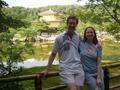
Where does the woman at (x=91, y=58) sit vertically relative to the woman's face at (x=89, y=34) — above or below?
below

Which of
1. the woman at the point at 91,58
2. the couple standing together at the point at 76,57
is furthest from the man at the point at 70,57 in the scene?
the woman at the point at 91,58

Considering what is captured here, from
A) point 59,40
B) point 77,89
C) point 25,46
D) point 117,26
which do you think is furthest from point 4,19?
point 117,26

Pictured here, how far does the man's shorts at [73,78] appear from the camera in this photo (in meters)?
4.39

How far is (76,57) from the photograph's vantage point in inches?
177

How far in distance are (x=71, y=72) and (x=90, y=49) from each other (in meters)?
0.59

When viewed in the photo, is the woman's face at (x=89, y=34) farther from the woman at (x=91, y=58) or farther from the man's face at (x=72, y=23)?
the man's face at (x=72, y=23)

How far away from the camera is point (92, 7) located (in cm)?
1648

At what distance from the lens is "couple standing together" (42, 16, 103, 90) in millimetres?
4449

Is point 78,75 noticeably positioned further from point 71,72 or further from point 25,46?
point 25,46

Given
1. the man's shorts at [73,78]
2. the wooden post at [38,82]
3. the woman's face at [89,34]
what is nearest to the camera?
the man's shorts at [73,78]

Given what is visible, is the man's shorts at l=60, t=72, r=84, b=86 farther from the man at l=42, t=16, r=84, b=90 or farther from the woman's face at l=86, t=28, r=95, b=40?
the woman's face at l=86, t=28, r=95, b=40

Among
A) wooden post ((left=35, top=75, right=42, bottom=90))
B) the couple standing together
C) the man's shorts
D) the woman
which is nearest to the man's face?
the couple standing together

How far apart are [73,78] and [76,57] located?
1.04ft

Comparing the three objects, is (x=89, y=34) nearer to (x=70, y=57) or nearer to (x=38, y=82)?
(x=70, y=57)
